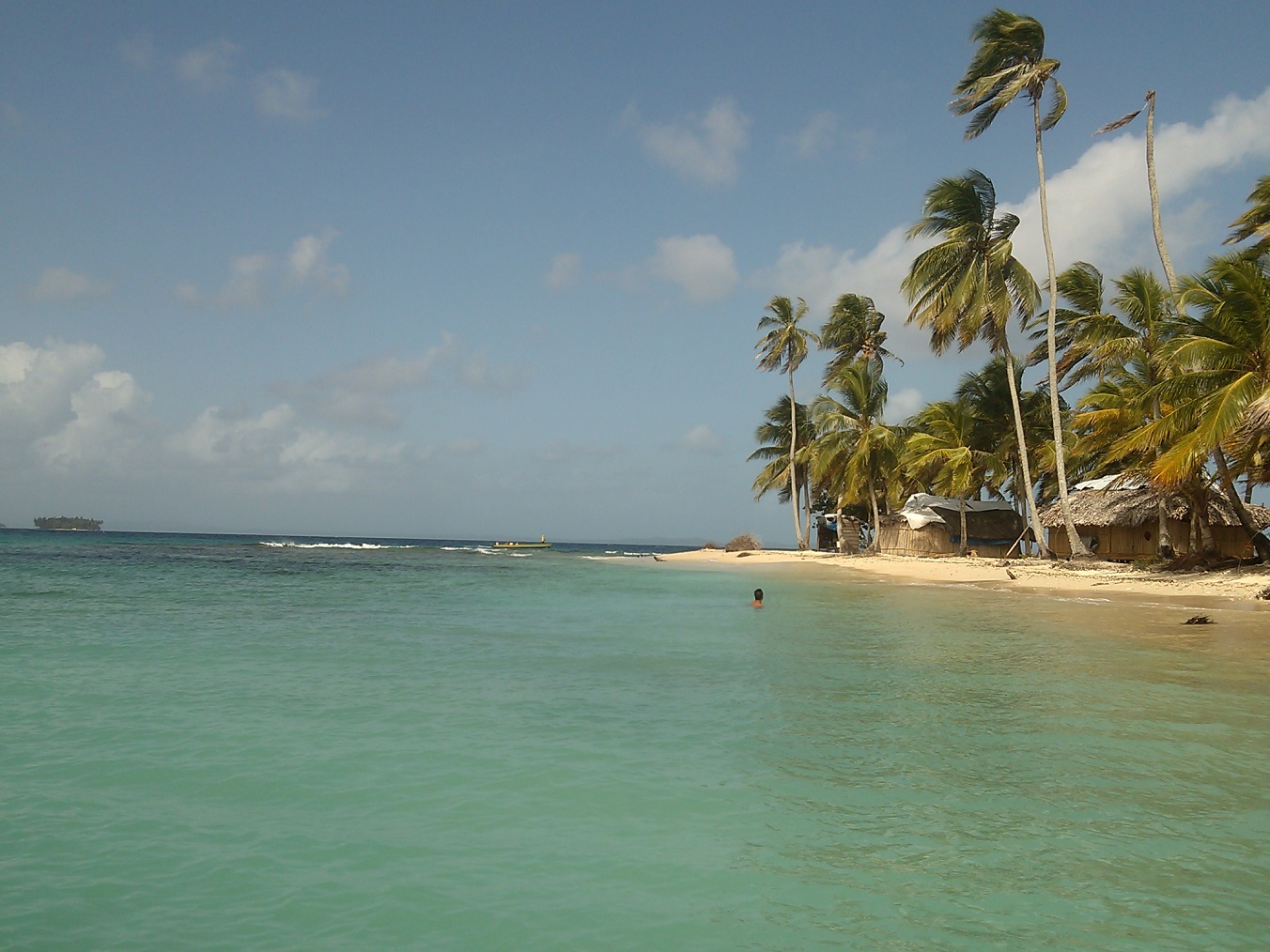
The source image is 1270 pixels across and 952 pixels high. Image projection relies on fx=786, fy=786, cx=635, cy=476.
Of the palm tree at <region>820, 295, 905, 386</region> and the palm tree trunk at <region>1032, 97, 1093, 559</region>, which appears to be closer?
the palm tree trunk at <region>1032, 97, 1093, 559</region>

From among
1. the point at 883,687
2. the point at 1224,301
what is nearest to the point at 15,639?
the point at 883,687

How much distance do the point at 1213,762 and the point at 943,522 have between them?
32103mm

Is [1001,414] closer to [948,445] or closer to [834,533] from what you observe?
[948,445]

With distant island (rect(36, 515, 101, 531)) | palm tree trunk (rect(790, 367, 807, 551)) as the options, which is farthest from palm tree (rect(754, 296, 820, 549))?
distant island (rect(36, 515, 101, 531))

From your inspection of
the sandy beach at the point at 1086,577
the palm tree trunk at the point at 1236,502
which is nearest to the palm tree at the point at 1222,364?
the palm tree trunk at the point at 1236,502

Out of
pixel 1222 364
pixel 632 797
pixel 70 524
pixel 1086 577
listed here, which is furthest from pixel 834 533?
pixel 70 524

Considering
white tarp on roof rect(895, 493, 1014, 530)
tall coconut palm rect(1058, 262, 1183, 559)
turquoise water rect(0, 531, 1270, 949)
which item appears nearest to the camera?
turquoise water rect(0, 531, 1270, 949)

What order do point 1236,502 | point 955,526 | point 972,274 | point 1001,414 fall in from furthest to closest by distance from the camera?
point 955,526 → point 1001,414 → point 972,274 → point 1236,502

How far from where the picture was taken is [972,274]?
2545cm

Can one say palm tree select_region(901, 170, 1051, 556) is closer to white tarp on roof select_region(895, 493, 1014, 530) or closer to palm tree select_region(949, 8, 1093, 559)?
palm tree select_region(949, 8, 1093, 559)

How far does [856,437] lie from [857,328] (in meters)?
6.84

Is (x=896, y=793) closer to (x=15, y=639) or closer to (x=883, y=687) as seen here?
(x=883, y=687)

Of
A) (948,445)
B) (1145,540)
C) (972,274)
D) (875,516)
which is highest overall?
(972,274)

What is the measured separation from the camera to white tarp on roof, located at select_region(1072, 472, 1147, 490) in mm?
25303
